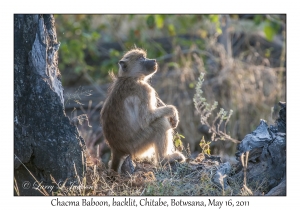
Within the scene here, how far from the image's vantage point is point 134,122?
20.0 ft

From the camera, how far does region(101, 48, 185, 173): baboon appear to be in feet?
19.7

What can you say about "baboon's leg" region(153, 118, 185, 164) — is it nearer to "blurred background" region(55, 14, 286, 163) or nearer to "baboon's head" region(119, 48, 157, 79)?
"baboon's head" region(119, 48, 157, 79)

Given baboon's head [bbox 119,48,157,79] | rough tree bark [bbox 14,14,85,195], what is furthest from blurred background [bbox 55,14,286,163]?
rough tree bark [bbox 14,14,85,195]

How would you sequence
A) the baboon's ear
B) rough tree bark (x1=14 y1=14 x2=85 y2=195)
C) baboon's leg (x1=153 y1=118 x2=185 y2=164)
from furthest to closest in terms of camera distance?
the baboon's ear < baboon's leg (x1=153 y1=118 x2=185 y2=164) < rough tree bark (x1=14 y1=14 x2=85 y2=195)

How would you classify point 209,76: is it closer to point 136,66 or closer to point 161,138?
point 136,66

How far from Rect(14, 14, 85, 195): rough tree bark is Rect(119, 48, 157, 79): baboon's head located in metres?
1.25

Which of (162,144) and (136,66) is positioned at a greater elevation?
(136,66)

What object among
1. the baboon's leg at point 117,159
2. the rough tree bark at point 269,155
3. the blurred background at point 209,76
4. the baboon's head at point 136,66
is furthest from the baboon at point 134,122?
the blurred background at point 209,76

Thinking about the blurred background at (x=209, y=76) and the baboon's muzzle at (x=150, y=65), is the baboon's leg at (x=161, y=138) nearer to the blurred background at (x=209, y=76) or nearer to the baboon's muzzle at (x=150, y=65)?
the baboon's muzzle at (x=150, y=65)

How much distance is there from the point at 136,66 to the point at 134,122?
806 mm

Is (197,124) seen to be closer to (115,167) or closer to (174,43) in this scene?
(174,43)

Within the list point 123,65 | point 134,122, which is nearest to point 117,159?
point 134,122

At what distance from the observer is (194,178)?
5.62m

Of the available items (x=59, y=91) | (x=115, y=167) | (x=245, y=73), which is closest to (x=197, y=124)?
(x=245, y=73)
